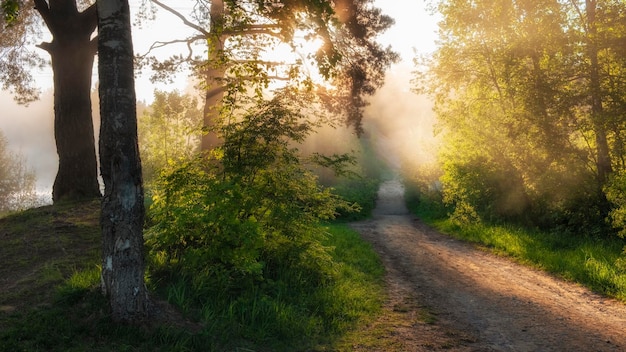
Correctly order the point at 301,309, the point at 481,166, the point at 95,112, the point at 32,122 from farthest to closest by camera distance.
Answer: the point at 32,122 < the point at 95,112 < the point at 481,166 < the point at 301,309

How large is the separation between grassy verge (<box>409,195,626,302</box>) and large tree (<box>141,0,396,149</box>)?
6.27m

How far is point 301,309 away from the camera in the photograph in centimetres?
663

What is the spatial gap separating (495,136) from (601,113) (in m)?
4.51

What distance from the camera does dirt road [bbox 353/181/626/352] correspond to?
6.00 m

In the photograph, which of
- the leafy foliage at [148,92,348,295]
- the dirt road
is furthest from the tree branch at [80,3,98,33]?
the dirt road

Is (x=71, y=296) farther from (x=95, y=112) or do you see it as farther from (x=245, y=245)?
(x=95, y=112)

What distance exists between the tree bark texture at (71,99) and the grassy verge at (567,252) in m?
12.3

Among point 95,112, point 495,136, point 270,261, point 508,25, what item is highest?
point 95,112

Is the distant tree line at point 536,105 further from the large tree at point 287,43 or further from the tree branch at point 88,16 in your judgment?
the tree branch at point 88,16

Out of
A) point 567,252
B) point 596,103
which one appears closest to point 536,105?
point 596,103

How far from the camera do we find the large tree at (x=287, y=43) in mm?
6383

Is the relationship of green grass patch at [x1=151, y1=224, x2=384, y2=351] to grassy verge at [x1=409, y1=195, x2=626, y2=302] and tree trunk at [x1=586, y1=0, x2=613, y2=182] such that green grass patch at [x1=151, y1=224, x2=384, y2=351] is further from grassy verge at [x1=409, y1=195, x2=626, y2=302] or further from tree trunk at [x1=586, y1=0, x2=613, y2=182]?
tree trunk at [x1=586, y1=0, x2=613, y2=182]

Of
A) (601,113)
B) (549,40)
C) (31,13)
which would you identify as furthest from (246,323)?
(31,13)

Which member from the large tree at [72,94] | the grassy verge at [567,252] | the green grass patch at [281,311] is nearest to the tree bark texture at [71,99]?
the large tree at [72,94]
